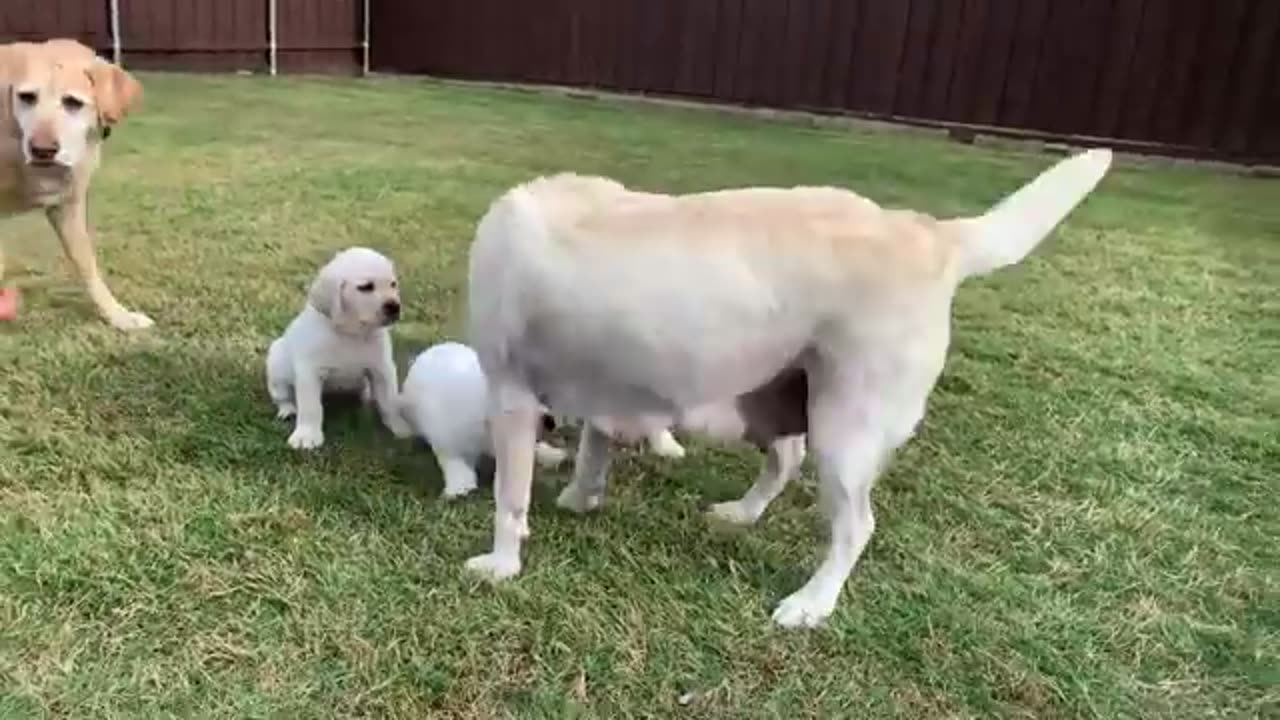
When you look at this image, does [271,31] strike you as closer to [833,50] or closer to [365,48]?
[365,48]

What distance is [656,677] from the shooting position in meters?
1.66

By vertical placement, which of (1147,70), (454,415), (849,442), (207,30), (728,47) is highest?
(1147,70)

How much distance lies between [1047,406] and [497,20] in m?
8.52

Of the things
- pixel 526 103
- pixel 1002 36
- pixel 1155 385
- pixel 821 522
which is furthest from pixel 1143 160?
pixel 821 522

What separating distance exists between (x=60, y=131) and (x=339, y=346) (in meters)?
1.02

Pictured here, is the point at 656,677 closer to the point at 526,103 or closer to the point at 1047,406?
the point at 1047,406

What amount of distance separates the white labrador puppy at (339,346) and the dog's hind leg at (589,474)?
431 mm

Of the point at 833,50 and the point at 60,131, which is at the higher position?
the point at 833,50

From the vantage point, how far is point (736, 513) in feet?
7.04

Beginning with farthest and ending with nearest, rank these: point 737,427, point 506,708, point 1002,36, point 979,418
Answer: point 1002,36, point 979,418, point 737,427, point 506,708

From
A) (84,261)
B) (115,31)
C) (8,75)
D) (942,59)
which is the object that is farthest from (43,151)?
(115,31)

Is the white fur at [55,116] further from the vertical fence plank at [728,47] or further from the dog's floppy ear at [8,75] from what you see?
the vertical fence plank at [728,47]

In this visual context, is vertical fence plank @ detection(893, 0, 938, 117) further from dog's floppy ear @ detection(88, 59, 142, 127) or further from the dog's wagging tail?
the dog's wagging tail

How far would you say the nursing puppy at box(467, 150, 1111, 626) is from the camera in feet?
5.72
